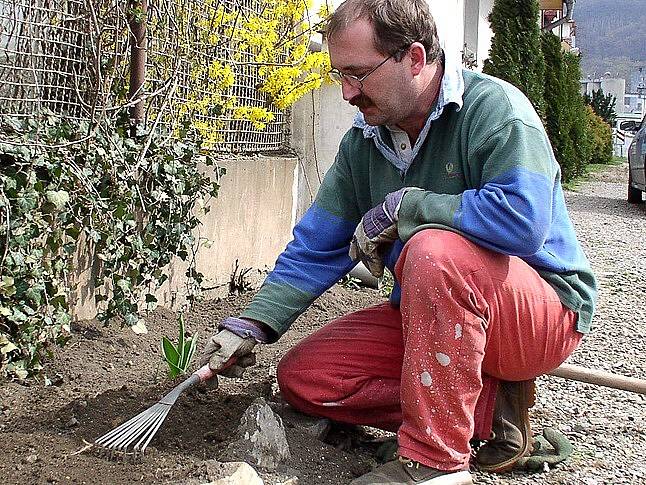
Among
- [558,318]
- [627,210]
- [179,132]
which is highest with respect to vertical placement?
[179,132]

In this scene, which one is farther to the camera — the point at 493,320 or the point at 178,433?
the point at 178,433

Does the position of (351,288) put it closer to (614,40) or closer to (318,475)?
(318,475)

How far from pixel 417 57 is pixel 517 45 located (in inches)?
478

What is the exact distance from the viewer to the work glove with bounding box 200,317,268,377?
8.89 feet

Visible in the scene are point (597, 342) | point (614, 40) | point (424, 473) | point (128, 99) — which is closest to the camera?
point (424, 473)

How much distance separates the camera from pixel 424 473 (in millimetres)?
2436

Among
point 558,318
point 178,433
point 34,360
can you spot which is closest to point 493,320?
point 558,318

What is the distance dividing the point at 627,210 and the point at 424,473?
11007 mm

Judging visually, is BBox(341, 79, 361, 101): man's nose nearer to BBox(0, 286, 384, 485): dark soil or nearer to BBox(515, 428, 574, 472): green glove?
BBox(0, 286, 384, 485): dark soil

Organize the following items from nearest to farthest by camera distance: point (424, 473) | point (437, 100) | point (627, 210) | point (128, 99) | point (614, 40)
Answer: point (424, 473) < point (437, 100) < point (128, 99) < point (627, 210) < point (614, 40)

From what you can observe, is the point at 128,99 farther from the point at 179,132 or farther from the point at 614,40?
the point at 614,40

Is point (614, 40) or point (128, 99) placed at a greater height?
point (614, 40)

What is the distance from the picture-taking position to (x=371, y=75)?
255 centimetres

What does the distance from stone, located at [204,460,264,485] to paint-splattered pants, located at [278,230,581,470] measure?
44 cm
